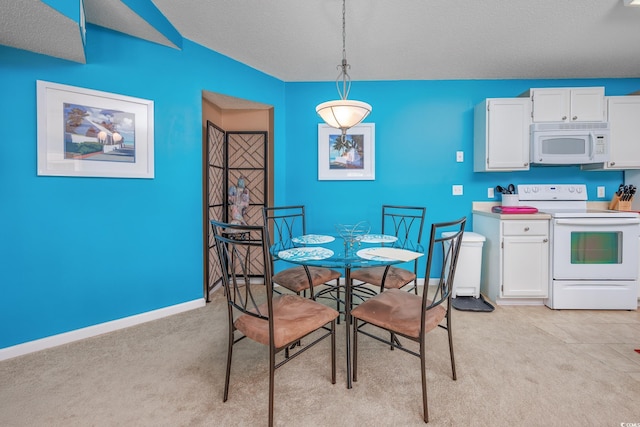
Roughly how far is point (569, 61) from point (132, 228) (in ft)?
14.5

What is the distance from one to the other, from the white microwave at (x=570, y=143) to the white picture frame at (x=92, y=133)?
3.74m

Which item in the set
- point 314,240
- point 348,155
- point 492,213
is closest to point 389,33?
point 348,155

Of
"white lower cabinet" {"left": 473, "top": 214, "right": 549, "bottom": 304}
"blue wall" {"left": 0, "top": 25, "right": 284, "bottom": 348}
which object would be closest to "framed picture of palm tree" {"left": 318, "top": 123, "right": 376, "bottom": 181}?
"blue wall" {"left": 0, "top": 25, "right": 284, "bottom": 348}

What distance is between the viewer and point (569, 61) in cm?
291

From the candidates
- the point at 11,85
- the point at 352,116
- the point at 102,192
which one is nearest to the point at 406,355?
the point at 352,116

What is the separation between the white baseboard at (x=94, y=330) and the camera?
6.50ft

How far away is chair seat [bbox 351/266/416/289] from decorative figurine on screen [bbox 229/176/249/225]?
1.68 meters

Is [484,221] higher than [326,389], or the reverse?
[484,221]

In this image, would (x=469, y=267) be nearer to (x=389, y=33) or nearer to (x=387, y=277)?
(x=387, y=277)

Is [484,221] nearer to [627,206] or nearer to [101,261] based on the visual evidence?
[627,206]

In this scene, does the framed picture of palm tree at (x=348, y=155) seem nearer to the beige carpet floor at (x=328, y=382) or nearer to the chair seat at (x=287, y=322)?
the beige carpet floor at (x=328, y=382)

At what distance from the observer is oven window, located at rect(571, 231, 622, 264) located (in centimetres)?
268

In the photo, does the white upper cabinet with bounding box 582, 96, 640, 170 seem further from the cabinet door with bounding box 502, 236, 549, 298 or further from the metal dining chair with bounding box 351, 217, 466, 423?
the metal dining chair with bounding box 351, 217, 466, 423

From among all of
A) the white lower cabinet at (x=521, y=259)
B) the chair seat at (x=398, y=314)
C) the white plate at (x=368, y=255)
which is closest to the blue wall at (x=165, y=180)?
the white lower cabinet at (x=521, y=259)
